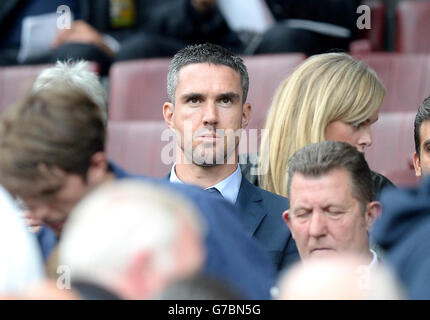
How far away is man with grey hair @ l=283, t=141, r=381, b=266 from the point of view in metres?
2.11

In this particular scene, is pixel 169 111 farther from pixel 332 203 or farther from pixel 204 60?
pixel 332 203

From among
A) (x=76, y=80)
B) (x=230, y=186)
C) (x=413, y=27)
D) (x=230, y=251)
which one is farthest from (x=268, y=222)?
(x=413, y=27)

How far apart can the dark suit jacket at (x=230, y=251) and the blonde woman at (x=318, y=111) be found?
948mm

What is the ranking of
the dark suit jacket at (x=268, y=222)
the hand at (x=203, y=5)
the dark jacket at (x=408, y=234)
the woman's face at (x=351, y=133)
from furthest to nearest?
the hand at (x=203, y=5) < the woman's face at (x=351, y=133) < the dark suit jacket at (x=268, y=222) < the dark jacket at (x=408, y=234)

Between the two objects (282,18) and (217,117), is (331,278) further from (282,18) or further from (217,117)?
(282,18)

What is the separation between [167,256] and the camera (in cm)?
132

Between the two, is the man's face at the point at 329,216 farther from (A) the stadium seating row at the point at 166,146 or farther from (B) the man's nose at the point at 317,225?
(A) the stadium seating row at the point at 166,146

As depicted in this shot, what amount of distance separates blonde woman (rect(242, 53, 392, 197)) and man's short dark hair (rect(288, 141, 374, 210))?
1.44 ft

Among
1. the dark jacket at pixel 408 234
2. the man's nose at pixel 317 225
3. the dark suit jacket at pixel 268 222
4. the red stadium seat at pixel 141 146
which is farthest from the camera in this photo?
the red stadium seat at pixel 141 146

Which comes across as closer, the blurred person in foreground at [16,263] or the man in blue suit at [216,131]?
the blurred person in foreground at [16,263]

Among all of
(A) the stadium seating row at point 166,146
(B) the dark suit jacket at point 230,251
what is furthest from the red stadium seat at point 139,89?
(B) the dark suit jacket at point 230,251

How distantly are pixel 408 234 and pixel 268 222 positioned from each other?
2.87 ft

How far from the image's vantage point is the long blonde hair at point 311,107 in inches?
106

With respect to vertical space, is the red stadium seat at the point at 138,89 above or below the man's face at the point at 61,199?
above
